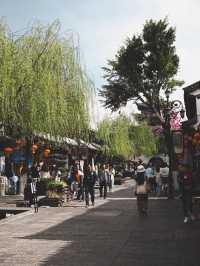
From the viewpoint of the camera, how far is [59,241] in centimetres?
956

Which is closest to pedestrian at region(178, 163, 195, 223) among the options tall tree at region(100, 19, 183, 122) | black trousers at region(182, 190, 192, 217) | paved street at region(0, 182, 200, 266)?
black trousers at region(182, 190, 192, 217)

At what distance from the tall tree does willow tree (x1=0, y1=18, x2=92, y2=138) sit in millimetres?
8605

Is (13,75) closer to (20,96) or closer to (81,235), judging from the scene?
(20,96)

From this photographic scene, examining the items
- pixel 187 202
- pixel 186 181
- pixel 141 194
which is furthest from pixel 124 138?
pixel 187 202

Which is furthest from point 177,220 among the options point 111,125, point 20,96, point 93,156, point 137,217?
point 111,125

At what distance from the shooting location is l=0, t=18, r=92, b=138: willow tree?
56.8 ft

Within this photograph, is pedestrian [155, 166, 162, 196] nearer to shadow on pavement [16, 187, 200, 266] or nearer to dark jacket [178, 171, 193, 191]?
shadow on pavement [16, 187, 200, 266]

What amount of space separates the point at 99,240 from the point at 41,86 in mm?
9104

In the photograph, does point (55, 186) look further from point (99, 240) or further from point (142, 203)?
point (99, 240)

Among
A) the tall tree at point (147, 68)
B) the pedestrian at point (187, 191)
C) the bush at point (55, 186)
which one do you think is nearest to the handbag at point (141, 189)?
the pedestrian at point (187, 191)

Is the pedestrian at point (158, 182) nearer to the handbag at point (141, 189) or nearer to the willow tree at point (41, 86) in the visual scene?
the willow tree at point (41, 86)

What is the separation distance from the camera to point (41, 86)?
1766 cm

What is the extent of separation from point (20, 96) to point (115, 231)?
7.97 metres

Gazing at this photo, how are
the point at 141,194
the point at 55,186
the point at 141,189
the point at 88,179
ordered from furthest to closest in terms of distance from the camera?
the point at 55,186, the point at 88,179, the point at 141,189, the point at 141,194
